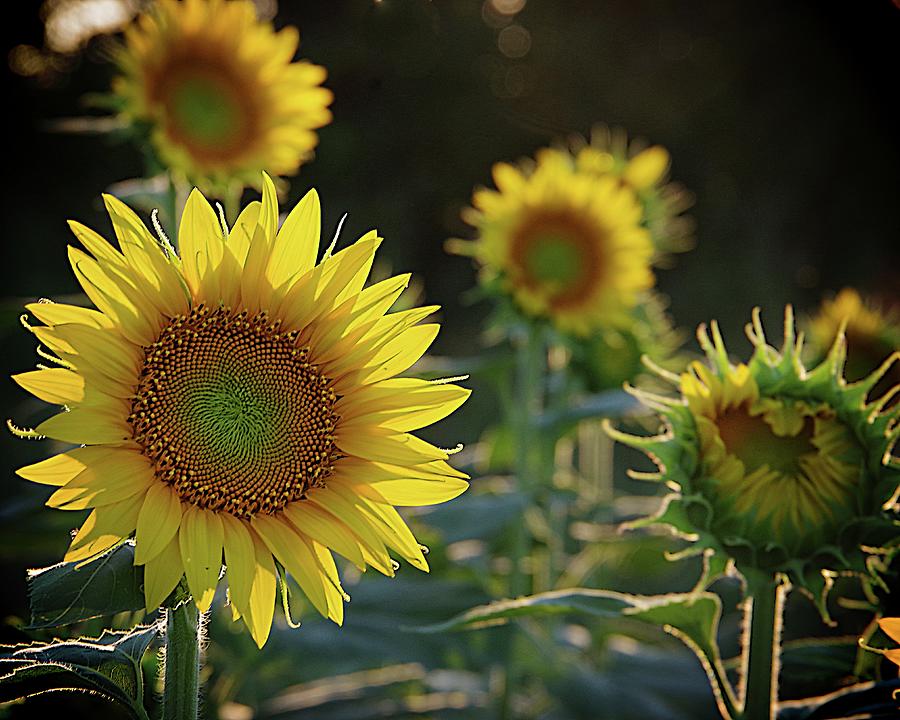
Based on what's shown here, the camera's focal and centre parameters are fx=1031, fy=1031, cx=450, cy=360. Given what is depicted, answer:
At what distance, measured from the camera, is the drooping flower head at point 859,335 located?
2.05 m

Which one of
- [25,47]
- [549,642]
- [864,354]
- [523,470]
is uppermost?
[25,47]

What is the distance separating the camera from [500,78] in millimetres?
4590

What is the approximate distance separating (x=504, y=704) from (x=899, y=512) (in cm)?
96

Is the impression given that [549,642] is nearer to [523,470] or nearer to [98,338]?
[523,470]

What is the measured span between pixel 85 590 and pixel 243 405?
0.19 m

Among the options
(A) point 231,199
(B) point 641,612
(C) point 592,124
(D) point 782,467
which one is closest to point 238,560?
(B) point 641,612

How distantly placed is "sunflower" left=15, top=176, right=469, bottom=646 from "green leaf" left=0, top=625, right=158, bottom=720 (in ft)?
0.27

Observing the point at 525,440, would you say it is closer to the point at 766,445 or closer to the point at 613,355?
the point at 613,355

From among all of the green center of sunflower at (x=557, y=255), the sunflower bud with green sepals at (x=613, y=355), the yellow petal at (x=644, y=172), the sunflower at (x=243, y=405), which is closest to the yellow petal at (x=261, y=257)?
the sunflower at (x=243, y=405)

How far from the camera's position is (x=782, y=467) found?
93 cm

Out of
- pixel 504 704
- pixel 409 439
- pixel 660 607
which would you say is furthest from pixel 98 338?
pixel 504 704

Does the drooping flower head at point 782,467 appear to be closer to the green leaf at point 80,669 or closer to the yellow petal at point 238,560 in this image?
the yellow petal at point 238,560

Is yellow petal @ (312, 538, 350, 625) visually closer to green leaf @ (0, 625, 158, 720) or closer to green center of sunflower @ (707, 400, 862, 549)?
green leaf @ (0, 625, 158, 720)

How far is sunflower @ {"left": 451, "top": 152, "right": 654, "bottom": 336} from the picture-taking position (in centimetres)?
196
